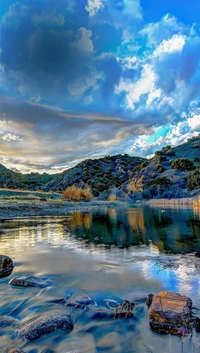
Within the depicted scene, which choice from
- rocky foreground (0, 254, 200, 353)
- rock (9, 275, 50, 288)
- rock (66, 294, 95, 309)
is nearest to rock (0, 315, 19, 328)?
rocky foreground (0, 254, 200, 353)

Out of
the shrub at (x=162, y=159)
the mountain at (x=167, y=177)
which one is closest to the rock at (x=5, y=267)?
the mountain at (x=167, y=177)

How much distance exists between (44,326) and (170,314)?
2885 millimetres

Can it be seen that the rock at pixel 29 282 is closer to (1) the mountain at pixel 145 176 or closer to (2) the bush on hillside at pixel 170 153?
(1) the mountain at pixel 145 176

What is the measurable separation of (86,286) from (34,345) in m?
3.94

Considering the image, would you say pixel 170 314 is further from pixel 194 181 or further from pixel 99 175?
pixel 99 175

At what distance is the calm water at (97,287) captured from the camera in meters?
5.68

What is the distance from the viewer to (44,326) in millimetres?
6148

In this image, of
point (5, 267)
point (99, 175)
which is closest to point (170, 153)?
point (99, 175)

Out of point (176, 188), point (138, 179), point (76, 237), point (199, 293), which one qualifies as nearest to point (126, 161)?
point (138, 179)

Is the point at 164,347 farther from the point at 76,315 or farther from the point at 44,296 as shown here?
the point at 44,296

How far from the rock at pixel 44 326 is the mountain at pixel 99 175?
111m

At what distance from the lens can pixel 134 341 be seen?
5.80 m

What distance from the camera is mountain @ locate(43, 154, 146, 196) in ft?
456

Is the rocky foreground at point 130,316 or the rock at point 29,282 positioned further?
the rock at point 29,282
